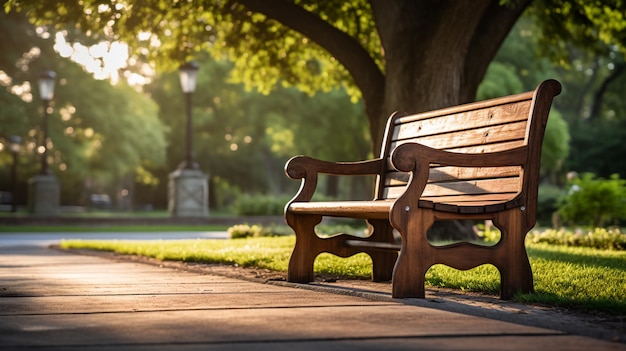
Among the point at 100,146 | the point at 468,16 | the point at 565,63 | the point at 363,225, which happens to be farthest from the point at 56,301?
the point at 100,146

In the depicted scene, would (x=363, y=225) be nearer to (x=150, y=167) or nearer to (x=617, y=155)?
(x=617, y=155)

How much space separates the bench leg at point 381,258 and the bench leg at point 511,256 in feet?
4.79

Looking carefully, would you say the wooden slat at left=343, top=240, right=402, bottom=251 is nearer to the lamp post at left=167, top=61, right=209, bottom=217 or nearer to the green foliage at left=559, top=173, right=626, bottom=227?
the green foliage at left=559, top=173, right=626, bottom=227

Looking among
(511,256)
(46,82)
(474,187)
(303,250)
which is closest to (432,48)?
(303,250)

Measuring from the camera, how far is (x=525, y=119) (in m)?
5.98

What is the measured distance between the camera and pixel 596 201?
15.8m

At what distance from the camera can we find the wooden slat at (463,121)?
6113 mm

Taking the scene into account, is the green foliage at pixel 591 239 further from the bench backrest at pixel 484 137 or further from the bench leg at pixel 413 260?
the bench leg at pixel 413 260

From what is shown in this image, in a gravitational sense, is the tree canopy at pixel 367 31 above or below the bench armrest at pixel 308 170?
above

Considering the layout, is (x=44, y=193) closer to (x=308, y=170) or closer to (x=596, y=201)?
(x=596, y=201)

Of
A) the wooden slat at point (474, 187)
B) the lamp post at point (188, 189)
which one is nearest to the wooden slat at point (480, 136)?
the wooden slat at point (474, 187)

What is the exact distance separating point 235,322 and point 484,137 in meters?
2.64

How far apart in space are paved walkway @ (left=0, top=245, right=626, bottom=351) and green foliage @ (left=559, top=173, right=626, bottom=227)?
10.4m

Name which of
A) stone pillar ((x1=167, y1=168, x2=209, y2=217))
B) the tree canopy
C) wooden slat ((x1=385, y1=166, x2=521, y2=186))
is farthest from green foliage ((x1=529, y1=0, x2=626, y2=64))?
stone pillar ((x1=167, y1=168, x2=209, y2=217))
